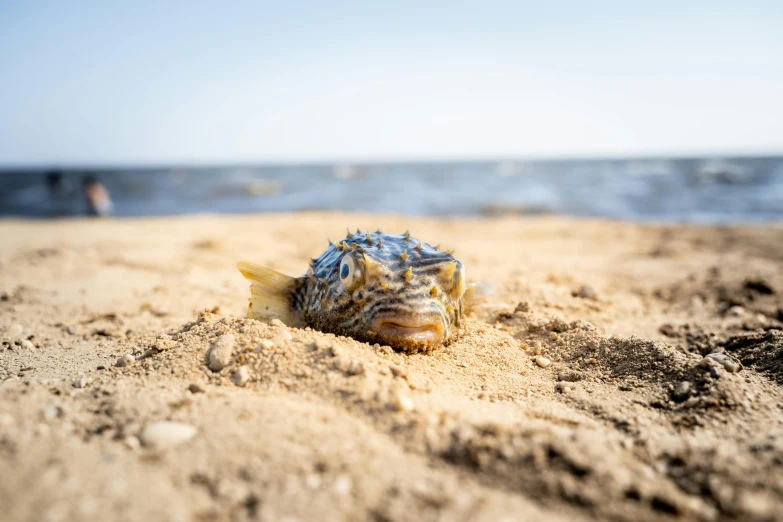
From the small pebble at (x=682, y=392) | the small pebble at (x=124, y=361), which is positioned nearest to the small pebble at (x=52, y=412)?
the small pebble at (x=124, y=361)

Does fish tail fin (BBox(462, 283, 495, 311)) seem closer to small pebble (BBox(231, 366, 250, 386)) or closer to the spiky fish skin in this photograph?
the spiky fish skin

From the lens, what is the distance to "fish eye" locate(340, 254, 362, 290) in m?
3.04

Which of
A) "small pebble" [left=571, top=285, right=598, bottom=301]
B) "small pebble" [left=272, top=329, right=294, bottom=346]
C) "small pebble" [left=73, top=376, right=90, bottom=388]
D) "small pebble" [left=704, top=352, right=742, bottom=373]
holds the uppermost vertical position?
"small pebble" [left=272, top=329, right=294, bottom=346]

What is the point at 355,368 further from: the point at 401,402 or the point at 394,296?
the point at 394,296

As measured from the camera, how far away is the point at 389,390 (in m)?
2.29

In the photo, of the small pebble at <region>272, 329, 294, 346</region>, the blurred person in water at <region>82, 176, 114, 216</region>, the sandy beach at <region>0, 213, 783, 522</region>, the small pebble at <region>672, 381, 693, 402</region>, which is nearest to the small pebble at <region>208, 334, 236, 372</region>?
the sandy beach at <region>0, 213, 783, 522</region>

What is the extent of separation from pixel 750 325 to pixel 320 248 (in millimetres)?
6773

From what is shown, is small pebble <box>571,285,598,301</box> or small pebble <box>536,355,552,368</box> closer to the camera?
small pebble <box>536,355,552,368</box>

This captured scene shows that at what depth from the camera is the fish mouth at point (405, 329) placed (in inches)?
114

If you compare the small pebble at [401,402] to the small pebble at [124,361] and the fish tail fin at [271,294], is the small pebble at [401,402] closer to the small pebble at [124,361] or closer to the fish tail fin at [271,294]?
the fish tail fin at [271,294]

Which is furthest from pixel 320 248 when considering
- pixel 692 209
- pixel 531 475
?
pixel 692 209

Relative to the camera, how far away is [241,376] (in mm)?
2482

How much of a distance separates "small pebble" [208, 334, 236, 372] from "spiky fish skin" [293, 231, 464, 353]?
2.36ft

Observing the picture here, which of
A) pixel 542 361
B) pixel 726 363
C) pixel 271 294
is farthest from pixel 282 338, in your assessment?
pixel 726 363
